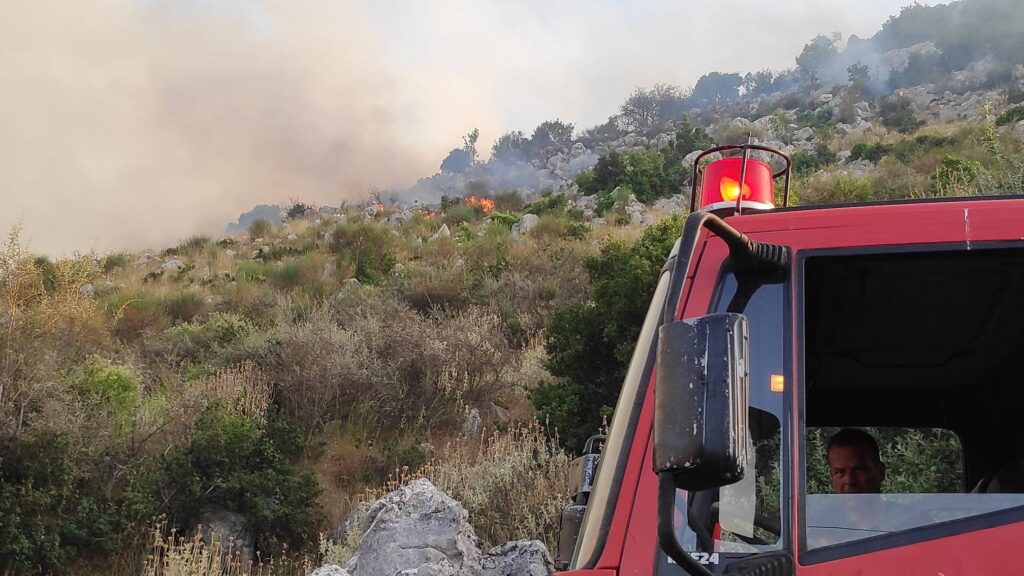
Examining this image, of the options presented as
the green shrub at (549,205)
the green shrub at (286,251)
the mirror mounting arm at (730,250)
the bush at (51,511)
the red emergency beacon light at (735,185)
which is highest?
the green shrub at (549,205)

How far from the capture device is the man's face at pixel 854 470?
224 cm

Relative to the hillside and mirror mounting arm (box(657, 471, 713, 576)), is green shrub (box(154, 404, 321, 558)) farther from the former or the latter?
mirror mounting arm (box(657, 471, 713, 576))

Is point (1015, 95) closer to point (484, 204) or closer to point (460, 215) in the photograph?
point (484, 204)

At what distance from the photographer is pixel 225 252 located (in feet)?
81.4

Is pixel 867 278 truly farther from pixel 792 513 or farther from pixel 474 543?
pixel 474 543

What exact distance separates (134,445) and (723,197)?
6.88m

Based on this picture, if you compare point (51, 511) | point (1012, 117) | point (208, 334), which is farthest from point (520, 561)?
point (1012, 117)

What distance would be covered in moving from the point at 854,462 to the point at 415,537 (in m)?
3.71

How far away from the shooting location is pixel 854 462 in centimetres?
240

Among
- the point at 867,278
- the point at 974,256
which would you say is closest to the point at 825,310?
the point at 867,278

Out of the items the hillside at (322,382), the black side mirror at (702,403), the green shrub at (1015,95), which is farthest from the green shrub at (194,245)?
the green shrub at (1015,95)

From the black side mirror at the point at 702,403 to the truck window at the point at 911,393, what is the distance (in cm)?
37

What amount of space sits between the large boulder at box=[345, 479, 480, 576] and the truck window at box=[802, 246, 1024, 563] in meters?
3.22

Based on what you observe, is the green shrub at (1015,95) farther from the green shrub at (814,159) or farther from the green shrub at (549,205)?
the green shrub at (549,205)
